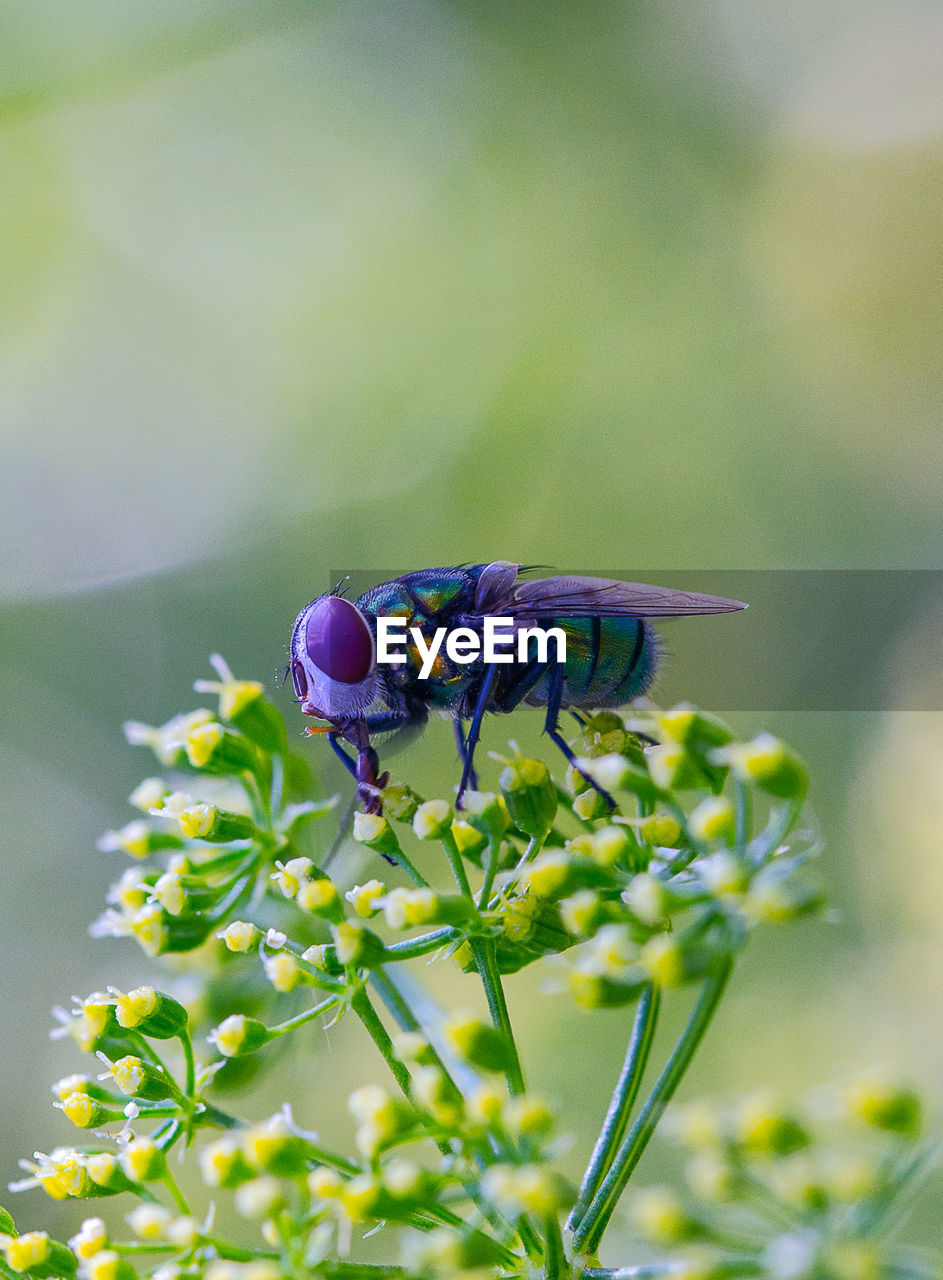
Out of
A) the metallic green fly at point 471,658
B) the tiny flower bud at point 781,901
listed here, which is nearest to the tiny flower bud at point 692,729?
the tiny flower bud at point 781,901

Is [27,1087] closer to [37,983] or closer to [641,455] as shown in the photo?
[37,983]

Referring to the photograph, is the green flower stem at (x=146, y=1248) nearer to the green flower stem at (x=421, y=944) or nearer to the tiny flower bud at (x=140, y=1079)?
the tiny flower bud at (x=140, y=1079)

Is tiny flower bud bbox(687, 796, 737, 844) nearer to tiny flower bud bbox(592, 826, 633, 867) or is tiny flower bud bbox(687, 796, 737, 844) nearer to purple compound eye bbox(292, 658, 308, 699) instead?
tiny flower bud bbox(592, 826, 633, 867)

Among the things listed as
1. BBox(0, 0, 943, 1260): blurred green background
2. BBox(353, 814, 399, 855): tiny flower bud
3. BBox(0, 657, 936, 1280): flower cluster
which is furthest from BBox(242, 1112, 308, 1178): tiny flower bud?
BBox(0, 0, 943, 1260): blurred green background

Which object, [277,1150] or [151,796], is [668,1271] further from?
[151,796]

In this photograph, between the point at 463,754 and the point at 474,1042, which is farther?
the point at 463,754

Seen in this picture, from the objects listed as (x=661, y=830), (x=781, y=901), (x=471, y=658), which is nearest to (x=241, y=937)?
(x=661, y=830)
